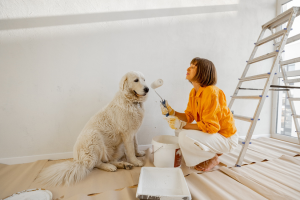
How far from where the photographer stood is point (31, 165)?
5.76ft

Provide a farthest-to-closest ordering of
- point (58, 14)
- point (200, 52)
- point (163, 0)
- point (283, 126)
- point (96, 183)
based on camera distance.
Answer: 1. point (283, 126)
2. point (200, 52)
3. point (163, 0)
4. point (58, 14)
5. point (96, 183)

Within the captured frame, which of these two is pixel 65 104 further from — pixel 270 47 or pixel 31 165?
pixel 270 47

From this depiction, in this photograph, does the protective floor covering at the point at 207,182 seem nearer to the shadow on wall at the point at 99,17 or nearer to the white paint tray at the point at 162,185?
the white paint tray at the point at 162,185

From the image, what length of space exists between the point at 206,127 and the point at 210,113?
140 millimetres

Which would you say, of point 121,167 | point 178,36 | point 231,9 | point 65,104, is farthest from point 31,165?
point 231,9

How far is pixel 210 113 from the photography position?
4.63 feet

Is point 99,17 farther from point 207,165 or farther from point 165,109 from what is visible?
point 207,165

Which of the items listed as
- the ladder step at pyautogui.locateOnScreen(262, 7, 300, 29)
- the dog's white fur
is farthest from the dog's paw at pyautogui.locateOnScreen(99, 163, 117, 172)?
the ladder step at pyautogui.locateOnScreen(262, 7, 300, 29)

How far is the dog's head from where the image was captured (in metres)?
1.63

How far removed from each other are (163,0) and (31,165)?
274cm

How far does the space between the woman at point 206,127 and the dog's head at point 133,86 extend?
17.2 inches

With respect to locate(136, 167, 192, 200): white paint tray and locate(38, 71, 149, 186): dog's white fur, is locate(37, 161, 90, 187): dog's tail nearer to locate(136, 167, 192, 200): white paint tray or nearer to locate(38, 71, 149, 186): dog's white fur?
locate(38, 71, 149, 186): dog's white fur

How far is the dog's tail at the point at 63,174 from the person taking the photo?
4.46 ft

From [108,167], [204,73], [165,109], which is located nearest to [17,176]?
[108,167]
